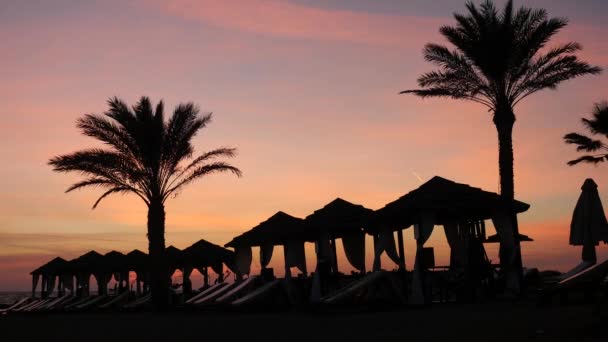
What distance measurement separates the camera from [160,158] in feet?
83.6

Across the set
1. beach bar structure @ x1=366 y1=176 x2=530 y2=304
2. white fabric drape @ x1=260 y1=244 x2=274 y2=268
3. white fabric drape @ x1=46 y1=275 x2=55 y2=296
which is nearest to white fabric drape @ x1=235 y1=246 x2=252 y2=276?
white fabric drape @ x1=260 y1=244 x2=274 y2=268

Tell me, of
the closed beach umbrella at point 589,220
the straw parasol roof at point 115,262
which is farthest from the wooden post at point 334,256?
the straw parasol roof at point 115,262

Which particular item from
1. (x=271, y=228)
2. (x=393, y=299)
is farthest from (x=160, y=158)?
(x=393, y=299)

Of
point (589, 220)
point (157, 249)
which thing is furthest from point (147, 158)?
point (589, 220)

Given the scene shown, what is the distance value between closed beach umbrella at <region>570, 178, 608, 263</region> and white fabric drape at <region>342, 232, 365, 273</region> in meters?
6.84

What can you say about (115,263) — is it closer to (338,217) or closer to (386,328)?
(338,217)

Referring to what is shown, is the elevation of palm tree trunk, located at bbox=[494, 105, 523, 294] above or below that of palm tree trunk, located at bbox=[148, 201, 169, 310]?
above

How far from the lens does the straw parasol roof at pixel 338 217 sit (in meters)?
20.5

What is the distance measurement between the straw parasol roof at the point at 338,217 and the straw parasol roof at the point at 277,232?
18.7 inches

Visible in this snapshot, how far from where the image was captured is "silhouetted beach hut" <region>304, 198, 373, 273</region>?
20.6 metres

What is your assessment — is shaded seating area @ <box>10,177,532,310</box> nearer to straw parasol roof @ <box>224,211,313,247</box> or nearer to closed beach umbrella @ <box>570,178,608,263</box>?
straw parasol roof @ <box>224,211,313,247</box>

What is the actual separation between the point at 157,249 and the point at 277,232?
19.5 ft

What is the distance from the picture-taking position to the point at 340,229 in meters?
21.0

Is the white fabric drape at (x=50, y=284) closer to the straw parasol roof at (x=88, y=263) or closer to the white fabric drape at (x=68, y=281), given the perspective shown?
the white fabric drape at (x=68, y=281)
